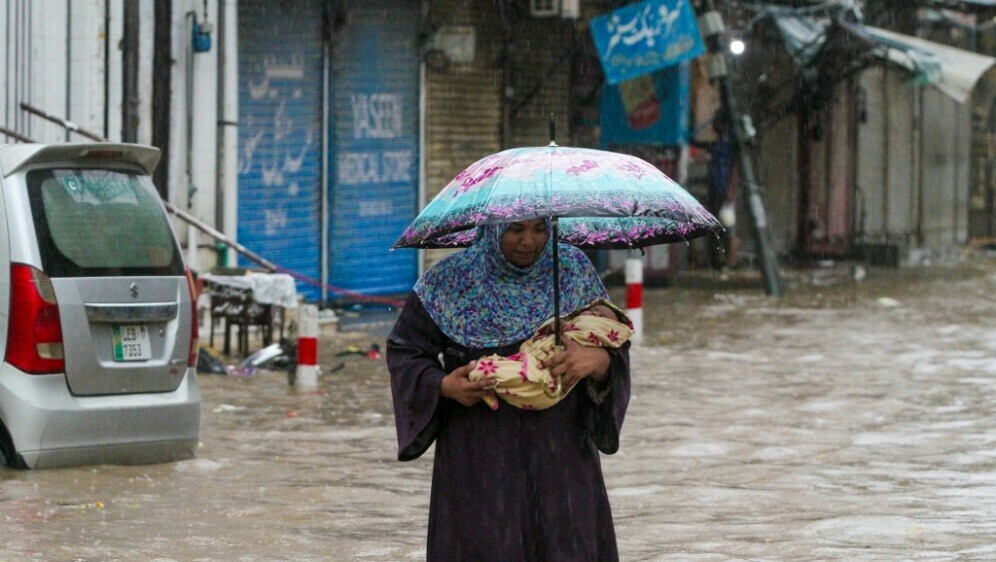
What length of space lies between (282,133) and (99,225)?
8822 mm

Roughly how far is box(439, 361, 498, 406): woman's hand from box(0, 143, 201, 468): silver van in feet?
13.9

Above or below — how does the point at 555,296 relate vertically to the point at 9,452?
above

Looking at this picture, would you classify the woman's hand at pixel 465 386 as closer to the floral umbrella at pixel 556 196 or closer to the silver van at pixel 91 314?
the floral umbrella at pixel 556 196

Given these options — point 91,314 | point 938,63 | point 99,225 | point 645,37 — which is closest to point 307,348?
point 99,225

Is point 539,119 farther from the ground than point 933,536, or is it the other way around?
point 539,119

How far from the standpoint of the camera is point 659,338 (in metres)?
16.5

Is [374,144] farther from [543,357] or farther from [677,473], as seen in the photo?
[543,357]

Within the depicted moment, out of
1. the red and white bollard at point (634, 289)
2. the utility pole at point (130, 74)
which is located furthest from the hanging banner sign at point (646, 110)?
the utility pole at point (130, 74)

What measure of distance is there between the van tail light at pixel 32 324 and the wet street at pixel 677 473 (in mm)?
577

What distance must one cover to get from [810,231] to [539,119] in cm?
738

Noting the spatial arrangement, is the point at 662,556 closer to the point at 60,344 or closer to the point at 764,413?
the point at 60,344

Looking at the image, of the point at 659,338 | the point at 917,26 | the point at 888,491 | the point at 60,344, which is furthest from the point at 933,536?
the point at 917,26

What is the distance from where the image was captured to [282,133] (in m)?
17.6

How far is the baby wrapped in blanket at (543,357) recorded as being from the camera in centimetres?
473
